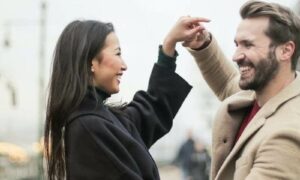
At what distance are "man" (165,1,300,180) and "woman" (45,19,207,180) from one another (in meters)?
0.39

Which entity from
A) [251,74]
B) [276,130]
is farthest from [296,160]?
[251,74]

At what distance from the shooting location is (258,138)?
9.42 feet

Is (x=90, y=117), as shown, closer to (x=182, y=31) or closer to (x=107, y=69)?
(x=107, y=69)

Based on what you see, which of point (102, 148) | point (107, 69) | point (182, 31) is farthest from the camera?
point (182, 31)

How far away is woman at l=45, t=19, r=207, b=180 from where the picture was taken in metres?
2.78

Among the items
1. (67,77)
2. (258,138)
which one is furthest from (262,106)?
(67,77)

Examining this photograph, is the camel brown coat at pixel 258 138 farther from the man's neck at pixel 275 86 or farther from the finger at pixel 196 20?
the finger at pixel 196 20

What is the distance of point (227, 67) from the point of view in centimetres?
381

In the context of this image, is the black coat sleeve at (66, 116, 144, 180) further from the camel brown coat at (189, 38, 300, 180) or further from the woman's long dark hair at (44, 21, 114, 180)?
the camel brown coat at (189, 38, 300, 180)

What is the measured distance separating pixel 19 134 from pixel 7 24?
4679 mm

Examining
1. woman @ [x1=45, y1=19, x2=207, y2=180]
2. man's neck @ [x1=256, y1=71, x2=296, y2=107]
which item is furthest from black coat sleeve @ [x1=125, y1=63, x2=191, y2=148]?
man's neck @ [x1=256, y1=71, x2=296, y2=107]

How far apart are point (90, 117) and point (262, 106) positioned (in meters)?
0.76

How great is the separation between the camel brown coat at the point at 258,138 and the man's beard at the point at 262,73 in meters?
0.08

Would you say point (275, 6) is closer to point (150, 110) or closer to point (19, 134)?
point (150, 110)
